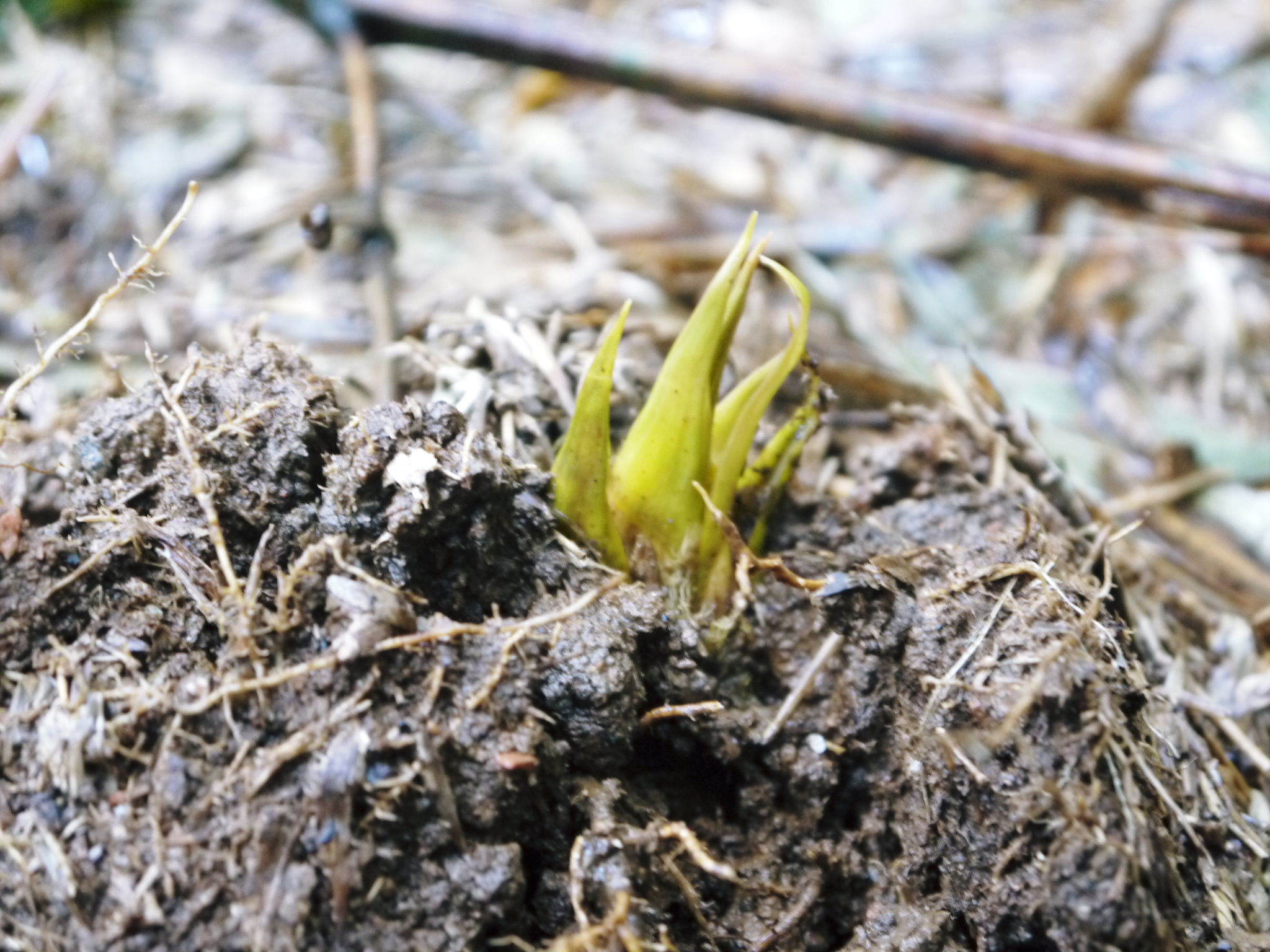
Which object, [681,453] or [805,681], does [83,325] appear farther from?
[805,681]

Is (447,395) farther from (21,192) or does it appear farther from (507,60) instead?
(21,192)

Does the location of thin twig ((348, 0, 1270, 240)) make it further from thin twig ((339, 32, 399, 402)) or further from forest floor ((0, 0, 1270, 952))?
forest floor ((0, 0, 1270, 952))

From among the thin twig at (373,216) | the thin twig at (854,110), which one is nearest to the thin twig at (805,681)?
the thin twig at (373,216)

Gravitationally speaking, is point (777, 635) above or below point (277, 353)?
below

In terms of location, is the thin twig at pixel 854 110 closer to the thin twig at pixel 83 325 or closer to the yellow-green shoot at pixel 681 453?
the yellow-green shoot at pixel 681 453

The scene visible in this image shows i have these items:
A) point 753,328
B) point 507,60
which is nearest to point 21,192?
point 507,60
